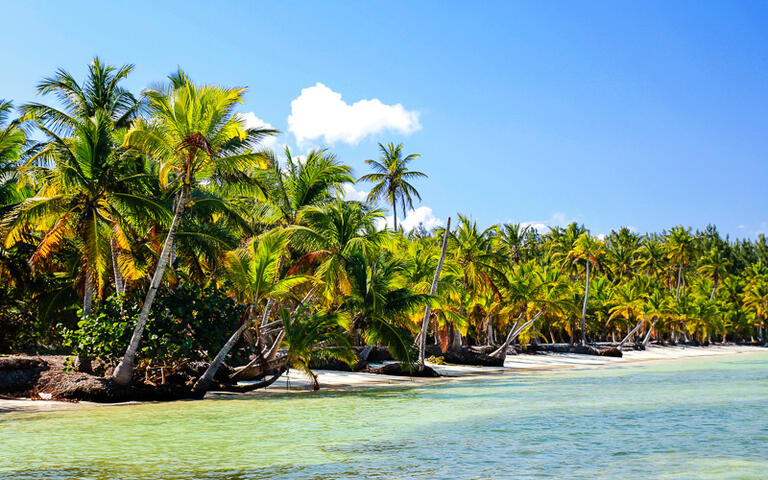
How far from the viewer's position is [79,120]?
2294 centimetres

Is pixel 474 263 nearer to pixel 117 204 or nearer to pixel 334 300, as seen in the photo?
pixel 334 300

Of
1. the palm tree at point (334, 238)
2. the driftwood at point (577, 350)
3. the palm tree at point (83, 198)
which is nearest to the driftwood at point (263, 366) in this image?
the palm tree at point (334, 238)

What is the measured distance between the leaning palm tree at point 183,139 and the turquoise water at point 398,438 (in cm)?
325

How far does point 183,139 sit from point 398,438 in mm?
9606

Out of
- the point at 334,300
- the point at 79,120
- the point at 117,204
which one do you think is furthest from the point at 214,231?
the point at 79,120

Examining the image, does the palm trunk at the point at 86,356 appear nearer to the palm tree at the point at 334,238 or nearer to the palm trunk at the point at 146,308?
the palm trunk at the point at 146,308

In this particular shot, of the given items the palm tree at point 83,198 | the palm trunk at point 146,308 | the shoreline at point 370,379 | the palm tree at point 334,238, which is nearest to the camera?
the palm tree at point 83,198

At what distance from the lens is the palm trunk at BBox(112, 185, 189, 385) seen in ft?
53.7

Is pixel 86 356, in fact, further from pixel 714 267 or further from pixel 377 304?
pixel 714 267

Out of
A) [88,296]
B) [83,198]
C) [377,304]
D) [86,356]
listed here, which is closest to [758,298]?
[377,304]

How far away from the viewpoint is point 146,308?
16.6m

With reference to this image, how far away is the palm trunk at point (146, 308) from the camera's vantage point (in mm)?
16375

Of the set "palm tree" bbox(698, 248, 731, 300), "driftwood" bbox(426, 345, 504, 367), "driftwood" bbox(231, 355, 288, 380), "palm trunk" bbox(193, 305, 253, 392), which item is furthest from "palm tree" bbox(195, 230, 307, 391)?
"palm tree" bbox(698, 248, 731, 300)

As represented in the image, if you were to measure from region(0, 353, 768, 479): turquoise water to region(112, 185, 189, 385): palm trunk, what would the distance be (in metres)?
1.13
